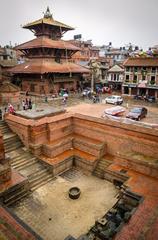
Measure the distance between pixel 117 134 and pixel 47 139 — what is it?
5.35 metres

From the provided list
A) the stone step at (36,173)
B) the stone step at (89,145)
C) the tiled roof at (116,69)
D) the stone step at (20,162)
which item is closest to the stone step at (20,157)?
the stone step at (20,162)

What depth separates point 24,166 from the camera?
531 inches

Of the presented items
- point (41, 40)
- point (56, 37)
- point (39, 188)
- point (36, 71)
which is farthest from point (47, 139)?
point (56, 37)

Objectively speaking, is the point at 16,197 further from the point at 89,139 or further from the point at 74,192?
the point at 89,139

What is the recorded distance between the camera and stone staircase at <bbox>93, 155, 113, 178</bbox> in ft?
45.8

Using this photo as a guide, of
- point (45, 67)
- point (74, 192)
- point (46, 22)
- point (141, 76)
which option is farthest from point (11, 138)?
point (141, 76)

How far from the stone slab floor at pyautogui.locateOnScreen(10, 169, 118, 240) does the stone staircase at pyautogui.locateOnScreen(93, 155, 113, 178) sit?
0.44 metres

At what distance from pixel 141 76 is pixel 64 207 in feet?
92.3

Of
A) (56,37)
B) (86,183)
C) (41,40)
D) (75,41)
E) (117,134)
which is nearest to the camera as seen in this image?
(86,183)

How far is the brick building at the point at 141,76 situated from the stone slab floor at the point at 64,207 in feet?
78.3

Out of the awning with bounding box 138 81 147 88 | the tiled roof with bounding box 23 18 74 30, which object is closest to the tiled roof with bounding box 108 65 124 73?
the awning with bounding box 138 81 147 88

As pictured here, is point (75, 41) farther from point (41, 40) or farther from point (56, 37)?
point (41, 40)

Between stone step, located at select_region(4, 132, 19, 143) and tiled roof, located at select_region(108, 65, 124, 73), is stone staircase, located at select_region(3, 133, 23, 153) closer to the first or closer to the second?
stone step, located at select_region(4, 132, 19, 143)

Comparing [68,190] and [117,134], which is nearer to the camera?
[68,190]
